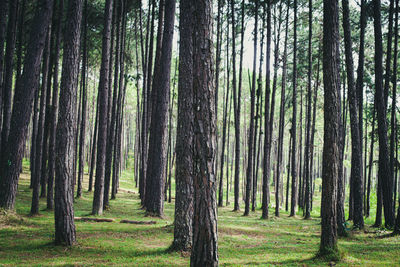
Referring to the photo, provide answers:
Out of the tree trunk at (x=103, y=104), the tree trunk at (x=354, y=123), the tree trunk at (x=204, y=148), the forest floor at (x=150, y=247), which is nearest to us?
the tree trunk at (x=204, y=148)

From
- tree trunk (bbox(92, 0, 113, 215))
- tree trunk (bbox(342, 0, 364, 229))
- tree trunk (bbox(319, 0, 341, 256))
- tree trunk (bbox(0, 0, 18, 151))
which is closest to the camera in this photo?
tree trunk (bbox(319, 0, 341, 256))

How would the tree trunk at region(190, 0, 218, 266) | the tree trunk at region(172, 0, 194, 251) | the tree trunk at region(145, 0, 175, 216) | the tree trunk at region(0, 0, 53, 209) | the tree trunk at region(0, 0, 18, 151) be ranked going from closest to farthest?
the tree trunk at region(190, 0, 218, 266) < the tree trunk at region(172, 0, 194, 251) < the tree trunk at region(0, 0, 53, 209) < the tree trunk at region(145, 0, 175, 216) < the tree trunk at region(0, 0, 18, 151)

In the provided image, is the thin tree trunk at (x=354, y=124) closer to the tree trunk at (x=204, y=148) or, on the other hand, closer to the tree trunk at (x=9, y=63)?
the tree trunk at (x=204, y=148)

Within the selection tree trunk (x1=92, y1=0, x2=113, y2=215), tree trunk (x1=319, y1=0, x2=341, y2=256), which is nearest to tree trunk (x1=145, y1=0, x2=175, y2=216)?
tree trunk (x1=92, y1=0, x2=113, y2=215)

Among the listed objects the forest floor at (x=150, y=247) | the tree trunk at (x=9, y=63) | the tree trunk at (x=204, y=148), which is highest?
the tree trunk at (x=9, y=63)

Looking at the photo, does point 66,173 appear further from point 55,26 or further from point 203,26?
point 55,26

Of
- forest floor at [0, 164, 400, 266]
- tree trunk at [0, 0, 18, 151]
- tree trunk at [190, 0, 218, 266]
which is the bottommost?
forest floor at [0, 164, 400, 266]

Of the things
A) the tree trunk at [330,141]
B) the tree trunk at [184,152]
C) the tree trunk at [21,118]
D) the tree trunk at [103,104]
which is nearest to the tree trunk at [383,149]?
the tree trunk at [330,141]

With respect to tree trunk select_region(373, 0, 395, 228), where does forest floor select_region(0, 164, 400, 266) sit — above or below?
below

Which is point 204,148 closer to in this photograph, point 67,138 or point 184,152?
point 184,152

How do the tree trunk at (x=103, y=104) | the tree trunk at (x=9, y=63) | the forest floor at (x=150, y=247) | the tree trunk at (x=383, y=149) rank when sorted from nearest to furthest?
the forest floor at (x=150, y=247)
the tree trunk at (x=383, y=149)
the tree trunk at (x=103, y=104)
the tree trunk at (x=9, y=63)

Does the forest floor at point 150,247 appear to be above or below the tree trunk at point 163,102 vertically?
below

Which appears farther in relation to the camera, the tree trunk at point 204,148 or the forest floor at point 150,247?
the forest floor at point 150,247

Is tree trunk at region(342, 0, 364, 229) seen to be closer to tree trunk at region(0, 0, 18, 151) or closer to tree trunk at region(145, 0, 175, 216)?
tree trunk at region(145, 0, 175, 216)
